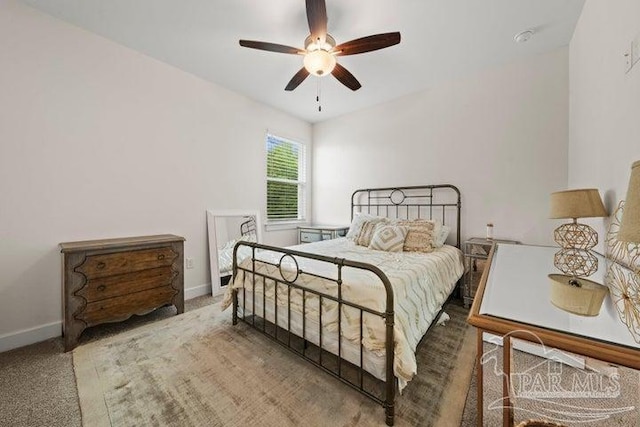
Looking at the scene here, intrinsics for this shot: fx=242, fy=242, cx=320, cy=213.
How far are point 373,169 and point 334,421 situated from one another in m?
3.11

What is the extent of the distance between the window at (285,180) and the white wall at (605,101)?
3438mm

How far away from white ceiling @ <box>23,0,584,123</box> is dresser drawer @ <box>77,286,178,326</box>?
2380 mm

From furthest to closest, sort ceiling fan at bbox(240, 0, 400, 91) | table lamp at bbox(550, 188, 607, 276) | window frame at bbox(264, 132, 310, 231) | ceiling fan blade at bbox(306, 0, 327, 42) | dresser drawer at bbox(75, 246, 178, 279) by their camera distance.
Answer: window frame at bbox(264, 132, 310, 231)
dresser drawer at bbox(75, 246, 178, 279)
ceiling fan at bbox(240, 0, 400, 91)
ceiling fan blade at bbox(306, 0, 327, 42)
table lamp at bbox(550, 188, 607, 276)

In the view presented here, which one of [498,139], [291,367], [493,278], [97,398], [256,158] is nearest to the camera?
[493,278]

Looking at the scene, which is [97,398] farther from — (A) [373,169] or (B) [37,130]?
(A) [373,169]

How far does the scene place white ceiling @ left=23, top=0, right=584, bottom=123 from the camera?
6.22 feet

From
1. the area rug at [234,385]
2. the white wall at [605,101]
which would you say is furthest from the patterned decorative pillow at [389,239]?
the white wall at [605,101]

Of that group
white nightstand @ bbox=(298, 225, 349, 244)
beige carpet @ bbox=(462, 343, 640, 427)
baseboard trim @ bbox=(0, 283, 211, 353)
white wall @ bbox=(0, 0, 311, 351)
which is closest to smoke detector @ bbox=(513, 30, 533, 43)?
beige carpet @ bbox=(462, 343, 640, 427)

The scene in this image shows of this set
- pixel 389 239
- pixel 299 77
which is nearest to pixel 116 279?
pixel 299 77

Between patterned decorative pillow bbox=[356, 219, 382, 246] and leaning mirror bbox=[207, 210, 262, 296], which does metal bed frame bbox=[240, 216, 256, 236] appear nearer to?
leaning mirror bbox=[207, 210, 262, 296]

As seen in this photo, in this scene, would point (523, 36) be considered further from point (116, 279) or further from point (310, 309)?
point (116, 279)

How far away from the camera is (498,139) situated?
271cm

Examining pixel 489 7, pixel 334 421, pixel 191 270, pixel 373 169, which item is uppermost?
pixel 489 7

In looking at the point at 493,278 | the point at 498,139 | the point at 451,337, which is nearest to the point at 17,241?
the point at 493,278
